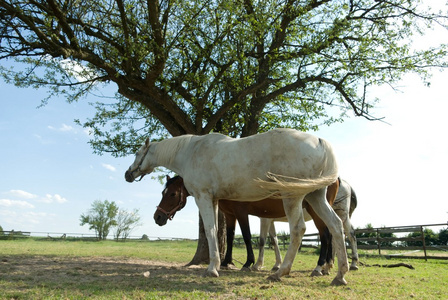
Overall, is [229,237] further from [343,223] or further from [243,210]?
[343,223]

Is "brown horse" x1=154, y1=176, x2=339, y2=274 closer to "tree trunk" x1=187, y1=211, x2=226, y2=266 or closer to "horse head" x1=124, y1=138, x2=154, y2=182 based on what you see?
"horse head" x1=124, y1=138, x2=154, y2=182

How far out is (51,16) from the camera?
9148mm

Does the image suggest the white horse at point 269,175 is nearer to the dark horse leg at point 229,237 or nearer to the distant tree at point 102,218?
the dark horse leg at point 229,237

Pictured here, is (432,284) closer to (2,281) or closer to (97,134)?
(2,281)

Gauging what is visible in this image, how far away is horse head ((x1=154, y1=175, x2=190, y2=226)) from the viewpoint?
838cm

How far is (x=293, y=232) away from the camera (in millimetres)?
6195

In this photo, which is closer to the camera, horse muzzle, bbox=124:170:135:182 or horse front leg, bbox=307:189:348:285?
horse front leg, bbox=307:189:348:285

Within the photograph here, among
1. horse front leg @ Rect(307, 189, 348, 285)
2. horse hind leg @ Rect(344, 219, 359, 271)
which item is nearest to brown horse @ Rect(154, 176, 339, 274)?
horse hind leg @ Rect(344, 219, 359, 271)

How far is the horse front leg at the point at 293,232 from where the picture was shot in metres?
6.16

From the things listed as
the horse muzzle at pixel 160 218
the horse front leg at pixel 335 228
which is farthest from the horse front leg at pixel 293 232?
the horse muzzle at pixel 160 218

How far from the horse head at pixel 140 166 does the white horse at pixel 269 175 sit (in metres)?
1.16

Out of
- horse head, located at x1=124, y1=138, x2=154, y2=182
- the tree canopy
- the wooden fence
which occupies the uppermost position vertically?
the tree canopy

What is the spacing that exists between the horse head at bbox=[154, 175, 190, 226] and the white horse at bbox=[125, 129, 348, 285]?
109cm

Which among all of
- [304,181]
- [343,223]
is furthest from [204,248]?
[304,181]
